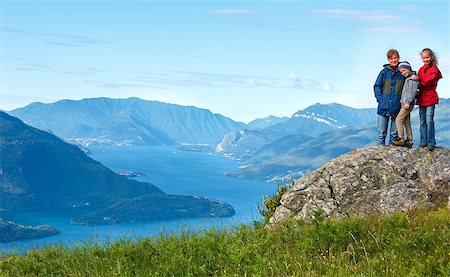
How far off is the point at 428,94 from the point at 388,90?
1202mm

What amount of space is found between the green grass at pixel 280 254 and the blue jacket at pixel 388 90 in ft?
17.7

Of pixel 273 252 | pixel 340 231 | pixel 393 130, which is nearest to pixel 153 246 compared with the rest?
pixel 273 252

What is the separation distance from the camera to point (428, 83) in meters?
14.6

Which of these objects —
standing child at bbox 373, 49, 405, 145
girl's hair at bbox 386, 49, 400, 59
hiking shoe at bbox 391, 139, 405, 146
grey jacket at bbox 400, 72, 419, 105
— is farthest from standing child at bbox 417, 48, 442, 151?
girl's hair at bbox 386, 49, 400, 59

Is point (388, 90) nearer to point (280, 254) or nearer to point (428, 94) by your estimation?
point (428, 94)

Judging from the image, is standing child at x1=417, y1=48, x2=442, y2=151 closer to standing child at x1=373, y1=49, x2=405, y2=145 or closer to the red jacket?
the red jacket

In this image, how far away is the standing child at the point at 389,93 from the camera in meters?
15.3

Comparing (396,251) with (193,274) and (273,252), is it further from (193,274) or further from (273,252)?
(193,274)

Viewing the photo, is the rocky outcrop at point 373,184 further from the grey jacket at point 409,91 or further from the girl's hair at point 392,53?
the girl's hair at point 392,53

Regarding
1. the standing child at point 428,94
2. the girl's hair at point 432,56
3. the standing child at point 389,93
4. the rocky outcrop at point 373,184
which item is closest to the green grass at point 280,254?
the rocky outcrop at point 373,184

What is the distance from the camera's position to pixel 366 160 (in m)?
14.2

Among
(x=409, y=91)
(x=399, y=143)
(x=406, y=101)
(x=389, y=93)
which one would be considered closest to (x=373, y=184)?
(x=399, y=143)

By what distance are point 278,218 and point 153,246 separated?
4.63 m

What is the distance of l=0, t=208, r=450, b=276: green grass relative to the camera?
290 inches
